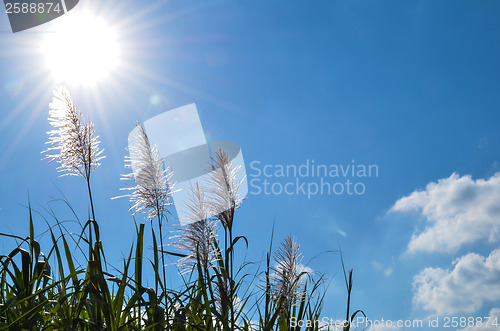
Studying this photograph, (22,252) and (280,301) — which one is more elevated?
(22,252)

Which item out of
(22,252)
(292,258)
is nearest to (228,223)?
(292,258)

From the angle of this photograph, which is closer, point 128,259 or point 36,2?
point 128,259

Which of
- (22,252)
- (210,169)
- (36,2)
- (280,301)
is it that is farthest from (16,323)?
(36,2)

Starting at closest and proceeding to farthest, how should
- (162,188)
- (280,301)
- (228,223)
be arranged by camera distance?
1. (228,223)
2. (162,188)
3. (280,301)

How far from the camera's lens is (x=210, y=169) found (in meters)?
2.54

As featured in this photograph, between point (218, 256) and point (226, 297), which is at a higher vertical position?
point (218, 256)

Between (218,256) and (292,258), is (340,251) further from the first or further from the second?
(218,256)

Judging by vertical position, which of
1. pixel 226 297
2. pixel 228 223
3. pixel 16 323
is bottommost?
pixel 16 323

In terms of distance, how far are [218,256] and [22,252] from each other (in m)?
1.17

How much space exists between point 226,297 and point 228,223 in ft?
1.31

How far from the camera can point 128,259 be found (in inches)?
90.2

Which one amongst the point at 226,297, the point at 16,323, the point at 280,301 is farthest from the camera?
the point at 280,301

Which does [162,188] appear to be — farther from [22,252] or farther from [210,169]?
[22,252]

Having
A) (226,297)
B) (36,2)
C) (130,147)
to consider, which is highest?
(36,2)
